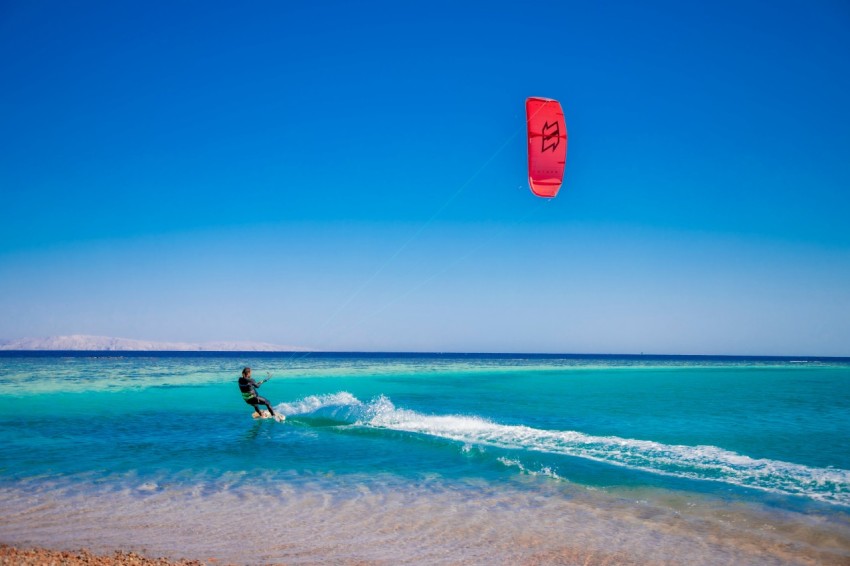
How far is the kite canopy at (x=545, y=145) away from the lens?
39.3 feet

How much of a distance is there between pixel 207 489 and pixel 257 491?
89 cm

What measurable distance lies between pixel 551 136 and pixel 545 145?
0.24m

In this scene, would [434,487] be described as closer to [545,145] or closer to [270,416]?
[545,145]

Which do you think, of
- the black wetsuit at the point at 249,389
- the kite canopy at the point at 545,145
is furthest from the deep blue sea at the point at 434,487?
the kite canopy at the point at 545,145

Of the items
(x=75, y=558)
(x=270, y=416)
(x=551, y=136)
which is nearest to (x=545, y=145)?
(x=551, y=136)

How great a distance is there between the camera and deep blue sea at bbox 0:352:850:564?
6512mm

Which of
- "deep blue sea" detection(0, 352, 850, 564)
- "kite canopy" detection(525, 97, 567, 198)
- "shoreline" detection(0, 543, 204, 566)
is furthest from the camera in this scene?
"kite canopy" detection(525, 97, 567, 198)

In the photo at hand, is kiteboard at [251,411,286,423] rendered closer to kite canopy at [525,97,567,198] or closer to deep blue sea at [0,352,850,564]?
deep blue sea at [0,352,850,564]

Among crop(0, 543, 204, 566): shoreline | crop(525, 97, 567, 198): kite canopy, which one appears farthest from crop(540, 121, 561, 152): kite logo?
crop(0, 543, 204, 566): shoreline

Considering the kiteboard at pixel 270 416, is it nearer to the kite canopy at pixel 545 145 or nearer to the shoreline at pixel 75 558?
the shoreline at pixel 75 558

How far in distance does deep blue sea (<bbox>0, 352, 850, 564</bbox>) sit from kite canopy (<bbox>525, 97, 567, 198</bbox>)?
6239mm

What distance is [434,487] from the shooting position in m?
9.09

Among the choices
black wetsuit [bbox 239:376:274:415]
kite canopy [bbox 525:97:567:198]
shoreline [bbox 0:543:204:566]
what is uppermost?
kite canopy [bbox 525:97:567:198]

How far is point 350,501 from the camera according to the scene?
8.28 m
